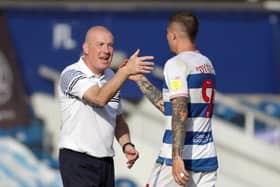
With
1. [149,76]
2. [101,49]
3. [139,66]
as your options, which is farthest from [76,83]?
[149,76]

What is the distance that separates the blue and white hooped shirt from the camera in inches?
263

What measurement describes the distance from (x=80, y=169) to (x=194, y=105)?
0.81 m

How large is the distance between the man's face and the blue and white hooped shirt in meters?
0.36

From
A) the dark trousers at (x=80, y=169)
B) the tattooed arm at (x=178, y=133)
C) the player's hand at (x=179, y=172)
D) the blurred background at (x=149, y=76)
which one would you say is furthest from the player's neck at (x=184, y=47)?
the blurred background at (x=149, y=76)

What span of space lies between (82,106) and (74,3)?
8.11m

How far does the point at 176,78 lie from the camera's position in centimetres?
664

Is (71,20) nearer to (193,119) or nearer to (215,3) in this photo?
(215,3)

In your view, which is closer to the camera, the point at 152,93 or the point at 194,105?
the point at 194,105

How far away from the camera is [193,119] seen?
6770mm

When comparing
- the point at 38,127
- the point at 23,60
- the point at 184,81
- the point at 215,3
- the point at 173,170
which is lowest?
the point at 173,170

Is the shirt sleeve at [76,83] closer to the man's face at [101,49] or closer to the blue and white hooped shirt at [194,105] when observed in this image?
the man's face at [101,49]

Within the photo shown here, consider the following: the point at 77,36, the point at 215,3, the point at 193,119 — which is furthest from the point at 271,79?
the point at 193,119

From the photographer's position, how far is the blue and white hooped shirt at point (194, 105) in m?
6.68

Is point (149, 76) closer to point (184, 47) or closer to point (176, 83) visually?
point (184, 47)
